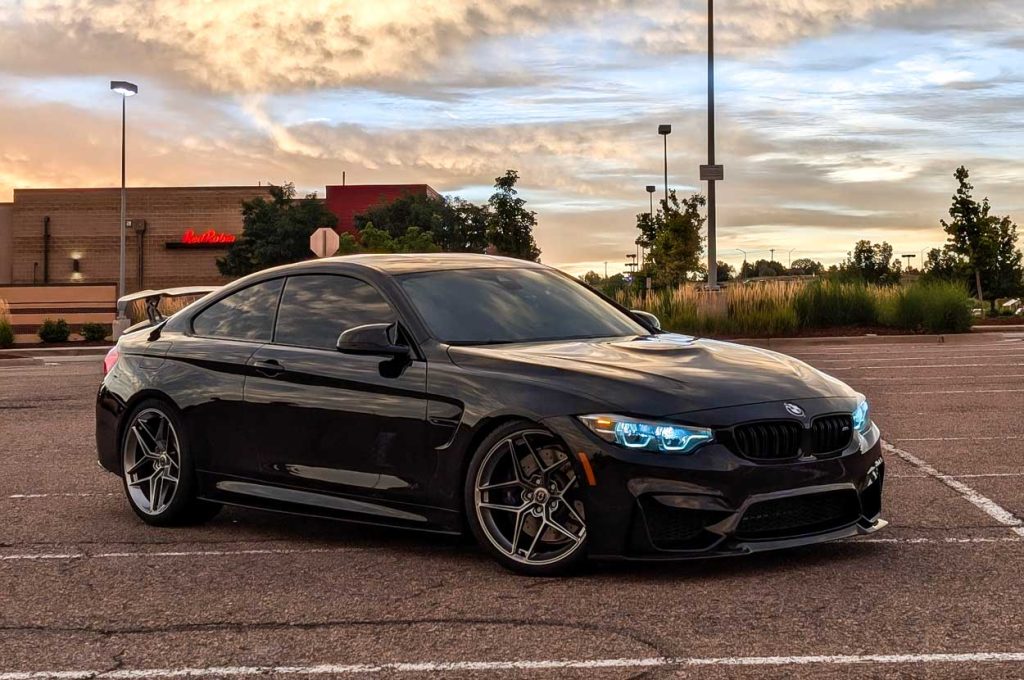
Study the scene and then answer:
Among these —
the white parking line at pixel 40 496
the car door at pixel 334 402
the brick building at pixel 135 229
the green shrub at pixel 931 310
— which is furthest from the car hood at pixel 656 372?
the brick building at pixel 135 229

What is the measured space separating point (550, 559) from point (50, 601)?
6.88 ft

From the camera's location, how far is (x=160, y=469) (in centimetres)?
732

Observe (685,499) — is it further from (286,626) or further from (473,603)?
(286,626)

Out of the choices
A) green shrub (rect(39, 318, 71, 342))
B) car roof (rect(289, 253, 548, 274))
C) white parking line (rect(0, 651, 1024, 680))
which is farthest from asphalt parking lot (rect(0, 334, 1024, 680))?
green shrub (rect(39, 318, 71, 342))

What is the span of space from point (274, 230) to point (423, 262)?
220ft

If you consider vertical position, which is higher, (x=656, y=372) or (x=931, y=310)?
(x=931, y=310)

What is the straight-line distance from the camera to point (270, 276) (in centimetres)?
737

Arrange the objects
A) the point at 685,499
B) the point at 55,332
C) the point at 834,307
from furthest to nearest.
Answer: the point at 55,332 → the point at 834,307 → the point at 685,499

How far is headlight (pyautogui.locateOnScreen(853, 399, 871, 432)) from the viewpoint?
593cm

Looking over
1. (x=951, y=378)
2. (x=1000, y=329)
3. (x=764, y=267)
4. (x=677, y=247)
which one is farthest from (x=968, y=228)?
(x=764, y=267)

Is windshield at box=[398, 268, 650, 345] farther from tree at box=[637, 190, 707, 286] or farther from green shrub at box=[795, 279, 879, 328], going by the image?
tree at box=[637, 190, 707, 286]

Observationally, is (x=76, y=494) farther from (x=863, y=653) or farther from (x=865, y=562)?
(x=863, y=653)

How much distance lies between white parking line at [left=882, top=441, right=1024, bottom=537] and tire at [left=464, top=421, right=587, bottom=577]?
2.40m

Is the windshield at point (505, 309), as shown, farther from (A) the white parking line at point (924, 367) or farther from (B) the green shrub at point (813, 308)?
(B) the green shrub at point (813, 308)
